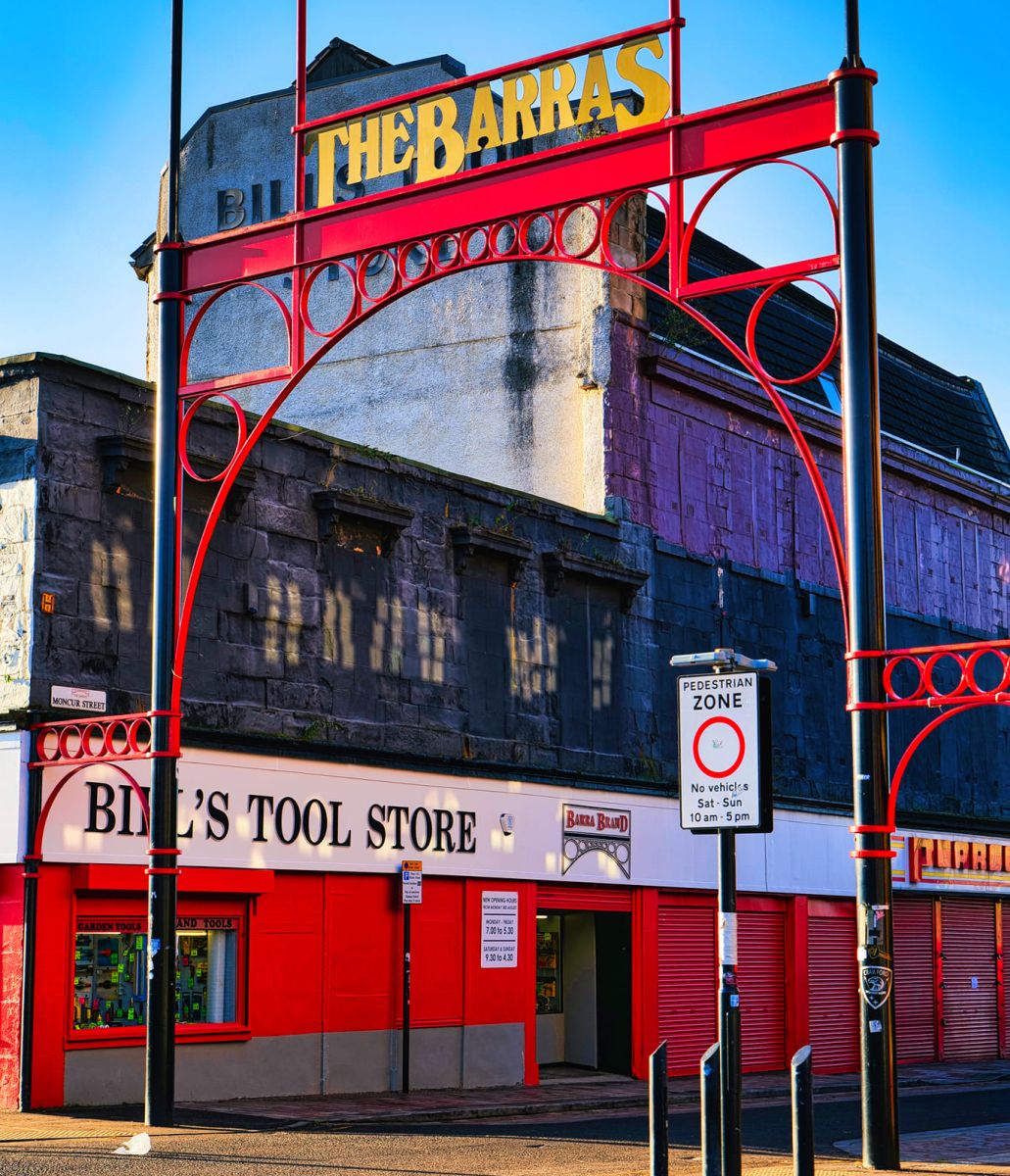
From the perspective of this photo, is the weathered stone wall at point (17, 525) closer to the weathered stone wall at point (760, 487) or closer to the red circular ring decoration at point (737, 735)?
the red circular ring decoration at point (737, 735)

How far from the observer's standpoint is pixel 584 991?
24797 millimetres

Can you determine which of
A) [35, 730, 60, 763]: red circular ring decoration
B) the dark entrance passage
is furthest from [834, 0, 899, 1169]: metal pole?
the dark entrance passage

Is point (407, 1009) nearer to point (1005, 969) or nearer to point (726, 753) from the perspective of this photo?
point (726, 753)

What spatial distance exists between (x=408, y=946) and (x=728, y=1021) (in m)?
10.9

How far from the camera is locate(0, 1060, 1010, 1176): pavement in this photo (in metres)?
13.7

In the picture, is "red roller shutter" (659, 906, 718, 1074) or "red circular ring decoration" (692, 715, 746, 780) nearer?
"red circular ring decoration" (692, 715, 746, 780)

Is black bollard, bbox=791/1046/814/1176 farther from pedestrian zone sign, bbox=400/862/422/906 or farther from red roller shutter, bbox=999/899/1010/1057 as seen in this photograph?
red roller shutter, bbox=999/899/1010/1057

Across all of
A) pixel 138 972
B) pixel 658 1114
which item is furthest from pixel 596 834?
pixel 658 1114

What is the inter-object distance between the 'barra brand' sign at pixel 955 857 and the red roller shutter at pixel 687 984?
17.6ft

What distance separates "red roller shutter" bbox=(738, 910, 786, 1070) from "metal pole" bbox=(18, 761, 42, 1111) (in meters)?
12.0

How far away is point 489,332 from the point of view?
27.0 m

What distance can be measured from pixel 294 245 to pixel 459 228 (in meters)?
1.76

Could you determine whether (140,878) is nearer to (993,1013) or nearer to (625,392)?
(625,392)

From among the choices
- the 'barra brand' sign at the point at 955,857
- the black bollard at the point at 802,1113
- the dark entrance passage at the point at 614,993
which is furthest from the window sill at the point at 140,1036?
the 'barra brand' sign at the point at 955,857
